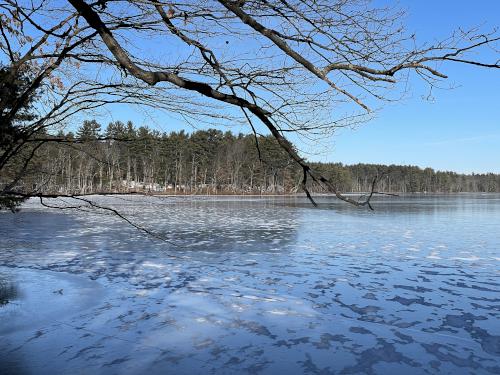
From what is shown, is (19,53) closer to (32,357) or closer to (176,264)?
(32,357)

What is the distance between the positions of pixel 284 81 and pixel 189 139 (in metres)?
81.6

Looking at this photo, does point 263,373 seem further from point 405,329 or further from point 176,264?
point 176,264

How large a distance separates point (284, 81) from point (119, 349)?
12.5 feet

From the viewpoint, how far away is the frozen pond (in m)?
4.64

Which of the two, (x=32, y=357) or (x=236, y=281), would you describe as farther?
(x=236, y=281)

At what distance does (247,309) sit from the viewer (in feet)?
21.7

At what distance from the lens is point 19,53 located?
337 centimetres

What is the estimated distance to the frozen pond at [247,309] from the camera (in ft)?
15.2

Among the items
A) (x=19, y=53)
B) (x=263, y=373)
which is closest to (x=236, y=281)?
(x=263, y=373)

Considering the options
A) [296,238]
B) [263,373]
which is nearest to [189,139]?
[296,238]

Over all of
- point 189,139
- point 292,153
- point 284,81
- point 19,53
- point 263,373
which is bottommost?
point 263,373

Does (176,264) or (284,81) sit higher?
(284,81)

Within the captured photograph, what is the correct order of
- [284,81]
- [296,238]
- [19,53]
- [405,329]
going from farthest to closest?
1. [296,238]
2. [405,329]
3. [19,53]
4. [284,81]

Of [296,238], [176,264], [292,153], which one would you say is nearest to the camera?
[292,153]
